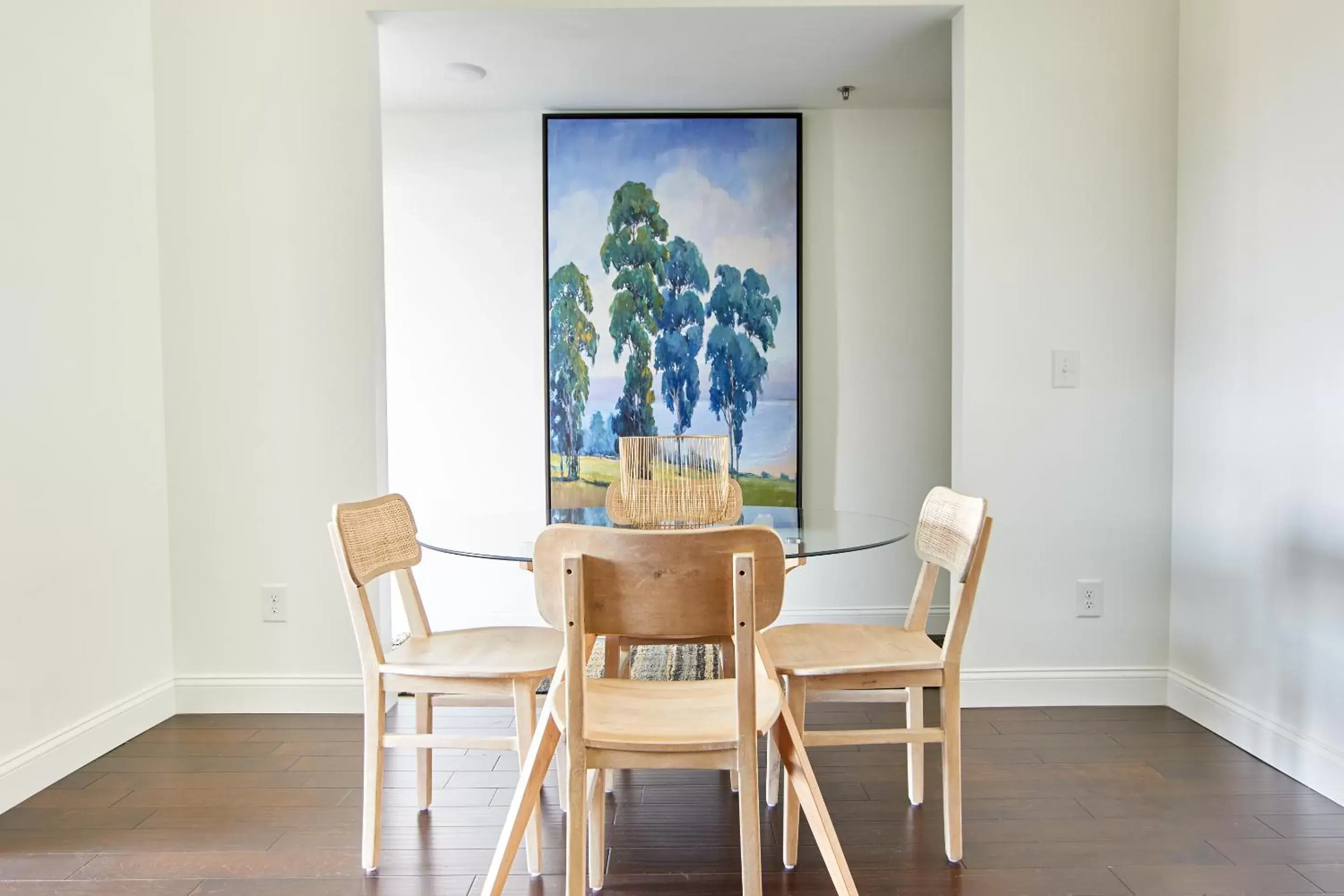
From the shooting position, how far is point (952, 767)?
75.2 inches

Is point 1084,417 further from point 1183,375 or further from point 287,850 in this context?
point 287,850

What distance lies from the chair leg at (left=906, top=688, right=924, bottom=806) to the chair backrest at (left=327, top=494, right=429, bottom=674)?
1217 millimetres

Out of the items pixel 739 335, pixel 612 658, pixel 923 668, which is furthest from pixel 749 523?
pixel 739 335

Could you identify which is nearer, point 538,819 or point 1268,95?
point 538,819

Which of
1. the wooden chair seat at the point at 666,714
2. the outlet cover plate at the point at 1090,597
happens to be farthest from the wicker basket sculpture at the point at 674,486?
the outlet cover plate at the point at 1090,597

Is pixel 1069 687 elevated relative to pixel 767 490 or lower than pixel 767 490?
lower

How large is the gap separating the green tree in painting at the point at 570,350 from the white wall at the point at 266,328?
100 centimetres

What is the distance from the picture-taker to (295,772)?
2439 millimetres

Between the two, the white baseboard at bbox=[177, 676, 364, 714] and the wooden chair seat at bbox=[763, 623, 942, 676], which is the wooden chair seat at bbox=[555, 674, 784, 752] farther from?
the white baseboard at bbox=[177, 676, 364, 714]

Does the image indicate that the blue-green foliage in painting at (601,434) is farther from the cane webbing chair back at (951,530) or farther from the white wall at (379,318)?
the cane webbing chair back at (951,530)

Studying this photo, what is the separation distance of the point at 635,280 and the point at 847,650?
226 cm

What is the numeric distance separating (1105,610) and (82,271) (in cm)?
335

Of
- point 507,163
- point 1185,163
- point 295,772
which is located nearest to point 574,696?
point 295,772

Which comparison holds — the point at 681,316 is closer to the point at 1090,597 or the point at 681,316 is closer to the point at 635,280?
the point at 635,280
